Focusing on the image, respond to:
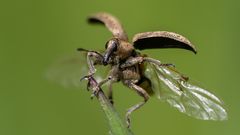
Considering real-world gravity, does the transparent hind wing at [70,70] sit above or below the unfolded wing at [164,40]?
above

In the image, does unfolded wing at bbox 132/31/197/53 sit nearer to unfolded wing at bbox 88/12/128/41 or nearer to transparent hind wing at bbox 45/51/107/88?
unfolded wing at bbox 88/12/128/41

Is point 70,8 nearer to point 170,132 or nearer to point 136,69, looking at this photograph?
point 170,132

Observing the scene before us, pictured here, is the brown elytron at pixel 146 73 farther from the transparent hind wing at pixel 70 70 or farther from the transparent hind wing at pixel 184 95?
the transparent hind wing at pixel 70 70

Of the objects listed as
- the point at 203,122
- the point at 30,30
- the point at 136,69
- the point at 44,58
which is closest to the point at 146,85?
the point at 136,69

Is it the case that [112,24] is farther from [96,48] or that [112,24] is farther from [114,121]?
[96,48]

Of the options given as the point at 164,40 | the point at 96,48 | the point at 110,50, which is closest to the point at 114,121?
the point at 164,40

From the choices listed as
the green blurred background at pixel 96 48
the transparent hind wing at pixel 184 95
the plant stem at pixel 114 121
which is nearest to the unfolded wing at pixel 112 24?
the transparent hind wing at pixel 184 95
